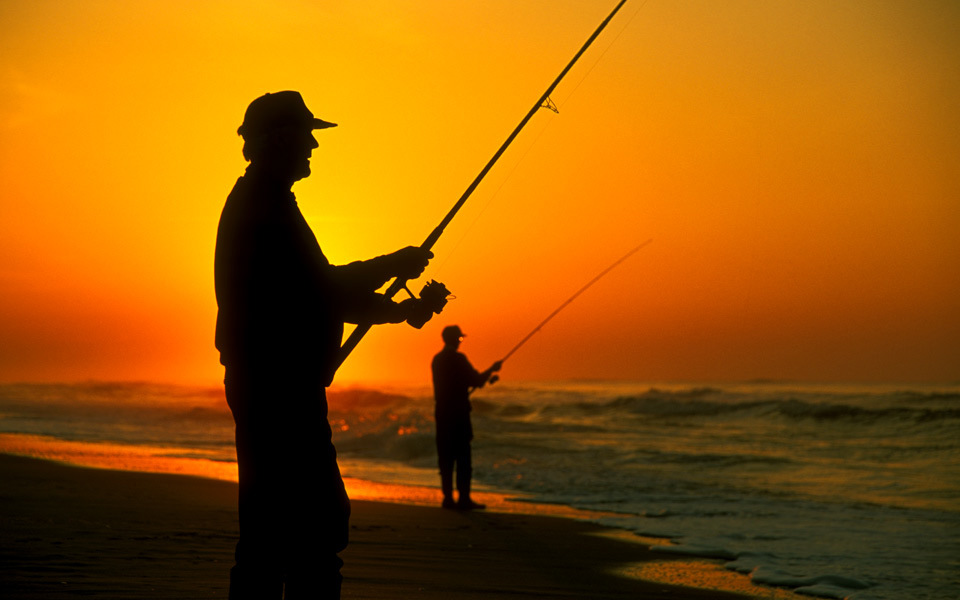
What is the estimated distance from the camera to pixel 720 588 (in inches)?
224

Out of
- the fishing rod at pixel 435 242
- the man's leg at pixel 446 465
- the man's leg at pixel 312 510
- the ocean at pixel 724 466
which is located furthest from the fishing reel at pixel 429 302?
the man's leg at pixel 446 465

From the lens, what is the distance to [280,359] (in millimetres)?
2559

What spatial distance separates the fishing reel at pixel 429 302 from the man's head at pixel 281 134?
0.50m

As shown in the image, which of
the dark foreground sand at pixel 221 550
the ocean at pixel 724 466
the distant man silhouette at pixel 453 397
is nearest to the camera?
the dark foreground sand at pixel 221 550

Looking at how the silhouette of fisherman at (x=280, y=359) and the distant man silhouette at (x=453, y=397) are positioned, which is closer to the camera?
the silhouette of fisherman at (x=280, y=359)

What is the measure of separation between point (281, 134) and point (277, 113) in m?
0.05

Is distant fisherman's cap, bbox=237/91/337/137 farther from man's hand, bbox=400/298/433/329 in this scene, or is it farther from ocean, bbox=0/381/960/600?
ocean, bbox=0/381/960/600

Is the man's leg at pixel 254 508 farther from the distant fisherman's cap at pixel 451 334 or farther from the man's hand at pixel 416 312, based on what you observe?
the distant fisherman's cap at pixel 451 334

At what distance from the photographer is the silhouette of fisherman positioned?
8.42 ft

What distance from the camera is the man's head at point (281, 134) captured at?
2697 mm

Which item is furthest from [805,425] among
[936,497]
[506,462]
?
[936,497]

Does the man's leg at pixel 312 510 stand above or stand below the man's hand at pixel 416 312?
below

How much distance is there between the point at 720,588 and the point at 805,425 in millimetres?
18562

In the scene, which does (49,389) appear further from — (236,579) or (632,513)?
(236,579)
